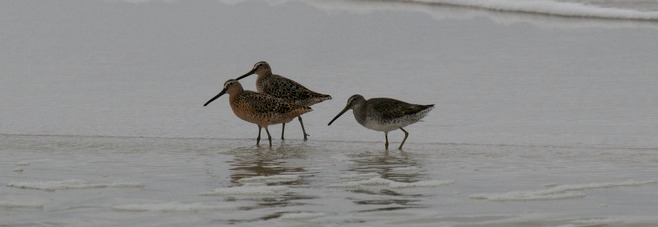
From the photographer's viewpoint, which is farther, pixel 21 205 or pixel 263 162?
pixel 263 162

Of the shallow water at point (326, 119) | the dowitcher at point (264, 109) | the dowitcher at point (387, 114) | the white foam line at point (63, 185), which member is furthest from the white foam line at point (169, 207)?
the dowitcher at point (264, 109)

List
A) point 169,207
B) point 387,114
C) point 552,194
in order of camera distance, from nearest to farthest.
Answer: point 169,207 < point 552,194 < point 387,114

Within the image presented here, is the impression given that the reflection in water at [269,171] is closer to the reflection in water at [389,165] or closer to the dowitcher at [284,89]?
the reflection in water at [389,165]

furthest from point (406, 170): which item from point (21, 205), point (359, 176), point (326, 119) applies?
point (326, 119)

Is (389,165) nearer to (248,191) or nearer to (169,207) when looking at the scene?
(248,191)

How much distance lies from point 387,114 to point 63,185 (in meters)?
4.01

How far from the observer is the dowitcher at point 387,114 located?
11.9m

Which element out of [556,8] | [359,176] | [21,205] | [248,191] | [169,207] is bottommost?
[21,205]

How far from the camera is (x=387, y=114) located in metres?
11.9

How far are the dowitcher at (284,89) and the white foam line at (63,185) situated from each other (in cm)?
406

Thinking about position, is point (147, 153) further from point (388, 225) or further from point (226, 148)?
point (388, 225)

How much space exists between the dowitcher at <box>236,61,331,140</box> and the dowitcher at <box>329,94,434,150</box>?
88 centimetres

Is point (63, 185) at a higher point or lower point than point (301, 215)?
lower

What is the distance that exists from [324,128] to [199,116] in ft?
4.50
